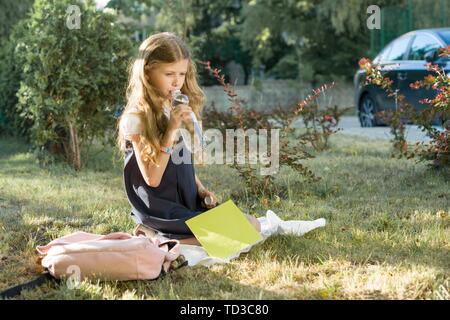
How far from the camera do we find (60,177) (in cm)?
623

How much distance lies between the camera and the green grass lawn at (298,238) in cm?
290

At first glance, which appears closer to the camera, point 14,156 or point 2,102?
point 14,156

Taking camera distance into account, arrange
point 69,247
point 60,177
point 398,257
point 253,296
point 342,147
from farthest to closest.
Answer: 1. point 342,147
2. point 60,177
3. point 398,257
4. point 69,247
5. point 253,296

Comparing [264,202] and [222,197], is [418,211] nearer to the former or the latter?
[264,202]

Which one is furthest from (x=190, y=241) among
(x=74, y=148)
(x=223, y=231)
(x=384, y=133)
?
(x=384, y=133)

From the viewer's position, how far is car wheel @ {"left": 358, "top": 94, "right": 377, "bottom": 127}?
10.6 meters

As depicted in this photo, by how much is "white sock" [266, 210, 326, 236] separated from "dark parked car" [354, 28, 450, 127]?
4788 mm

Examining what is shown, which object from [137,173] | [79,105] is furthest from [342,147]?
[137,173]

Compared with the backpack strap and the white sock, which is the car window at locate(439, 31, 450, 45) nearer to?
the white sock

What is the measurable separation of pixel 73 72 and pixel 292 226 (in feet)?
10.7

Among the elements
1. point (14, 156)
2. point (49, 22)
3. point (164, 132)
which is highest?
point (49, 22)

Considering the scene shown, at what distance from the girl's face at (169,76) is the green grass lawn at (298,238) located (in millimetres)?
943

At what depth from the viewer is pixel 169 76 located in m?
3.65

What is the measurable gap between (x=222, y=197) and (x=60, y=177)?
184 centimetres
